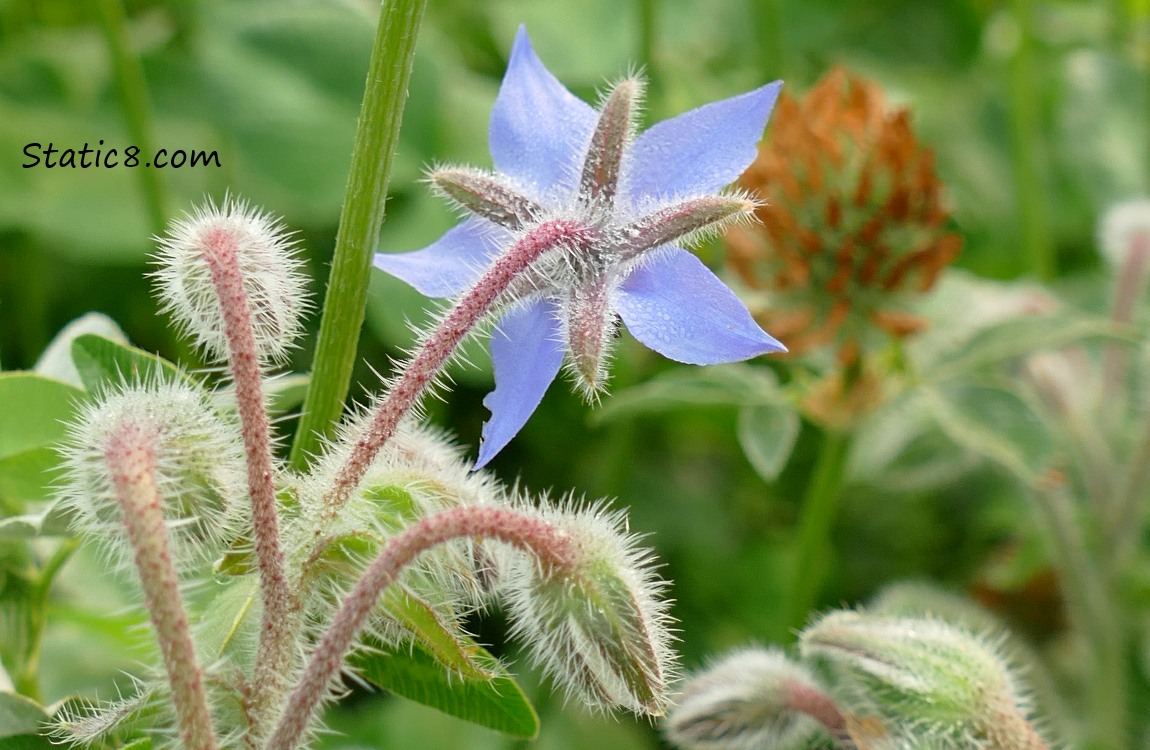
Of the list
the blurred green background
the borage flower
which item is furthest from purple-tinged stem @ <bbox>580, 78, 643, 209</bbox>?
the blurred green background

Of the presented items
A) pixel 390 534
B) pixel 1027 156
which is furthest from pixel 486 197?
pixel 1027 156

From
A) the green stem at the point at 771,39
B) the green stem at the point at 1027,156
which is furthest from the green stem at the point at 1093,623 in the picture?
the green stem at the point at 771,39

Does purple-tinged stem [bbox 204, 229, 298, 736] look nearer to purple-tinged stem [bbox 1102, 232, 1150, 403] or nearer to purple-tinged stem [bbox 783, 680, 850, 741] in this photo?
purple-tinged stem [bbox 783, 680, 850, 741]

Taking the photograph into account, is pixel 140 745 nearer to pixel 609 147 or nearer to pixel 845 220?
pixel 609 147

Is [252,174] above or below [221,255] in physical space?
above

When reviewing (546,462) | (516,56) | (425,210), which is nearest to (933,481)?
(546,462)

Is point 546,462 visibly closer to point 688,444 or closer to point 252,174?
point 688,444

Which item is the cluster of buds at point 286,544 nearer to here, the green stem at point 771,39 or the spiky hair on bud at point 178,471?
the spiky hair on bud at point 178,471
